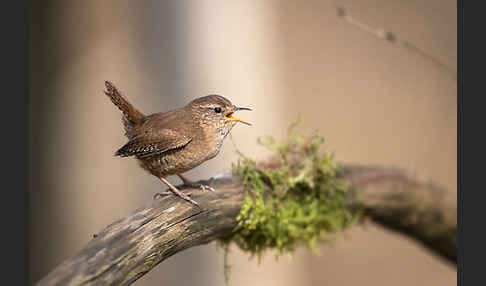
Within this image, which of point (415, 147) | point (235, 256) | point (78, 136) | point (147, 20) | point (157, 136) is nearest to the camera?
point (157, 136)

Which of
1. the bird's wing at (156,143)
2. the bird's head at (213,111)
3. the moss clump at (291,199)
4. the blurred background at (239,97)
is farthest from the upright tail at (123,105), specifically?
the blurred background at (239,97)

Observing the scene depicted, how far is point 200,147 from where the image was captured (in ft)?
7.29

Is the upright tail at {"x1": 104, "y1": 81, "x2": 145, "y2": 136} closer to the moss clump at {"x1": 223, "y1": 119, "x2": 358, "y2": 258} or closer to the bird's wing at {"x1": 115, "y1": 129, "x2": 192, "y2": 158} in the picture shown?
the bird's wing at {"x1": 115, "y1": 129, "x2": 192, "y2": 158}

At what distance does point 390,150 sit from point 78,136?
4.05m

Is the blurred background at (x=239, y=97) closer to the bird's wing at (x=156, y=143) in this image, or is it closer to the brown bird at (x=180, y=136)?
the brown bird at (x=180, y=136)

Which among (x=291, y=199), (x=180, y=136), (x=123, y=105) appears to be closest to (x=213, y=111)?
(x=180, y=136)

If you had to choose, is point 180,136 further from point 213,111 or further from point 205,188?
point 205,188

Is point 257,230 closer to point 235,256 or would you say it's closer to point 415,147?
point 235,256

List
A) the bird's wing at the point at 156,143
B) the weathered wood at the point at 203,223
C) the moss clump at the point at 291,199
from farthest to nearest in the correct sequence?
the moss clump at the point at 291,199
the bird's wing at the point at 156,143
the weathered wood at the point at 203,223

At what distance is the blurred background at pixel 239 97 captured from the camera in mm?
4207

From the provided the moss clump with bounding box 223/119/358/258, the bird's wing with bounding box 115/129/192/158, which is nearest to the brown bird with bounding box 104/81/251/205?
the bird's wing with bounding box 115/129/192/158

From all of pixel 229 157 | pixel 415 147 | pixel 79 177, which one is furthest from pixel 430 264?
pixel 79 177

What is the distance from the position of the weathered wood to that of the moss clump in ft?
0.37

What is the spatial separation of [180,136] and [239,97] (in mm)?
2341
